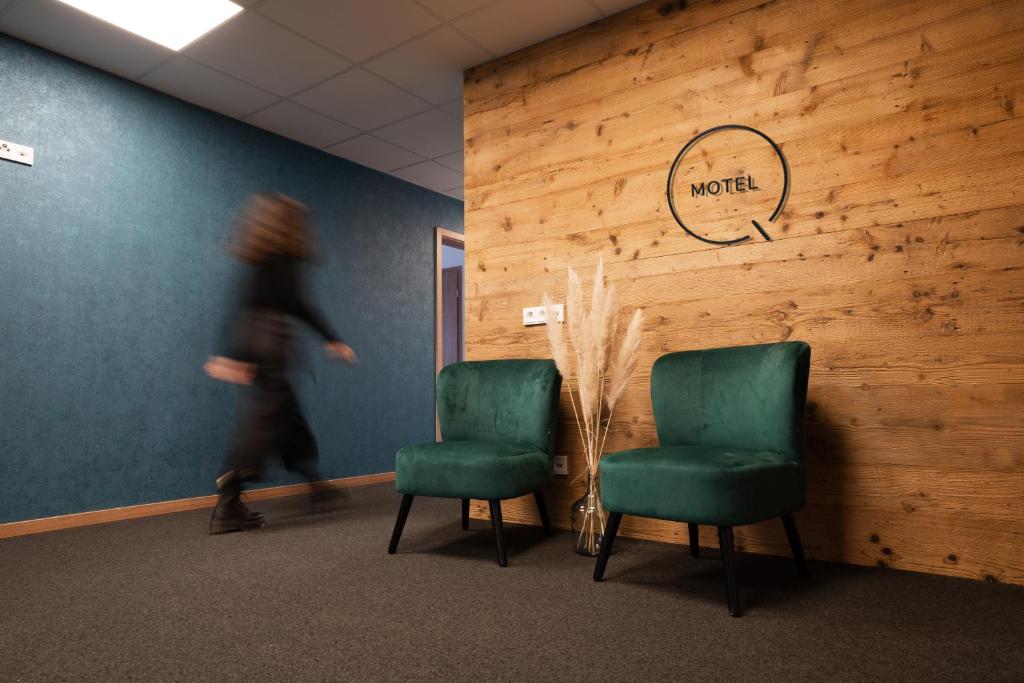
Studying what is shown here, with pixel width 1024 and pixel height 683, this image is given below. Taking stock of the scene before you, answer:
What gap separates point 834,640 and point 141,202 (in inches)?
156

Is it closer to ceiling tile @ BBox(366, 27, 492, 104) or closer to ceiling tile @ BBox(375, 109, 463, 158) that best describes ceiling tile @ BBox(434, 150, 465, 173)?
ceiling tile @ BBox(375, 109, 463, 158)

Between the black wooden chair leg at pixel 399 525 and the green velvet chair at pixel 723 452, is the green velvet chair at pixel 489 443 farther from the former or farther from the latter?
the green velvet chair at pixel 723 452

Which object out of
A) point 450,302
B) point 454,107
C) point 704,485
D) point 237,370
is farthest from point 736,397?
point 450,302

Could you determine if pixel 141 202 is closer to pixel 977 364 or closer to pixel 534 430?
pixel 534 430

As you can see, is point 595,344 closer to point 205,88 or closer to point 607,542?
point 607,542

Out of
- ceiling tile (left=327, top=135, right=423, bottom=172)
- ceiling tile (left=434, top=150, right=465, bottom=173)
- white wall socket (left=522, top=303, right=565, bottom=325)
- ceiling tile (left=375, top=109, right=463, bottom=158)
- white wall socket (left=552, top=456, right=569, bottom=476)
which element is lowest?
white wall socket (left=552, top=456, right=569, bottom=476)

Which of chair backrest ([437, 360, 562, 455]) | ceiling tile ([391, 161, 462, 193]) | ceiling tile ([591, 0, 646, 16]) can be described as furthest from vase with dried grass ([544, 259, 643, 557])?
ceiling tile ([391, 161, 462, 193])

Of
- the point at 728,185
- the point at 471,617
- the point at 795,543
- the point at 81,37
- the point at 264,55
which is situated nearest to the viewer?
the point at 471,617

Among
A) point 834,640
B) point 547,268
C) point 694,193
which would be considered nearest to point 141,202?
point 547,268

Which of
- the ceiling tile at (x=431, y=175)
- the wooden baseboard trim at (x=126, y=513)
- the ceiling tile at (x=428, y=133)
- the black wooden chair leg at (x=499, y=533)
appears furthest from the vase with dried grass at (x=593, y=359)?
the ceiling tile at (x=431, y=175)

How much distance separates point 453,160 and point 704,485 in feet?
12.0

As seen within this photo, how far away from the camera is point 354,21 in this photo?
3070mm

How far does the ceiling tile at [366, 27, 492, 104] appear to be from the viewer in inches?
128

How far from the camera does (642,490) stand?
6.42 ft
